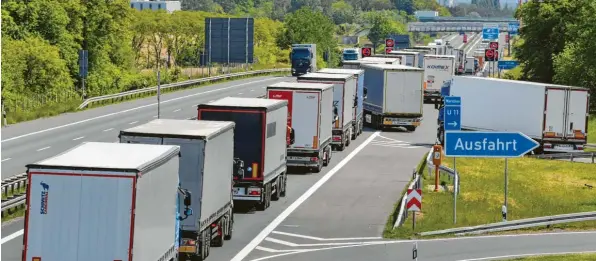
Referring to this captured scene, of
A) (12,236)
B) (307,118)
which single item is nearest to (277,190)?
(307,118)

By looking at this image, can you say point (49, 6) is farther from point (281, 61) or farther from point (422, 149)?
point (281, 61)

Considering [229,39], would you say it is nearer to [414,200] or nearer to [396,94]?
[396,94]

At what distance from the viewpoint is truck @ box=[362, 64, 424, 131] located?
6550cm

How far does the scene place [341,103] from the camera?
54500 millimetres

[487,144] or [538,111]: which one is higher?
[487,144]

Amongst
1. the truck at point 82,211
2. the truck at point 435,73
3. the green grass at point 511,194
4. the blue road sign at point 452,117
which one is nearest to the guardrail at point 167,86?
the truck at point 435,73

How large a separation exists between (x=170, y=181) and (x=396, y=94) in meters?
42.9

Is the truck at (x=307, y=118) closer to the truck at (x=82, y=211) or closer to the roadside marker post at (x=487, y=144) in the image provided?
the roadside marker post at (x=487, y=144)

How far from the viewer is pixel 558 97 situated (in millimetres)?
56031

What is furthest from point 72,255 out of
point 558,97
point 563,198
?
point 558,97

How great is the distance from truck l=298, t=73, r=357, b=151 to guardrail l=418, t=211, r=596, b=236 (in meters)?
19.1

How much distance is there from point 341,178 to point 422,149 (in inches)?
493

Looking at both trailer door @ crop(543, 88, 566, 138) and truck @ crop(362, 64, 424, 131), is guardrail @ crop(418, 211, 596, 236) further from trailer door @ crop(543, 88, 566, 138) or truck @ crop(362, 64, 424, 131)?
truck @ crop(362, 64, 424, 131)

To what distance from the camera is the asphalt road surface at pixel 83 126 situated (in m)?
51.7
